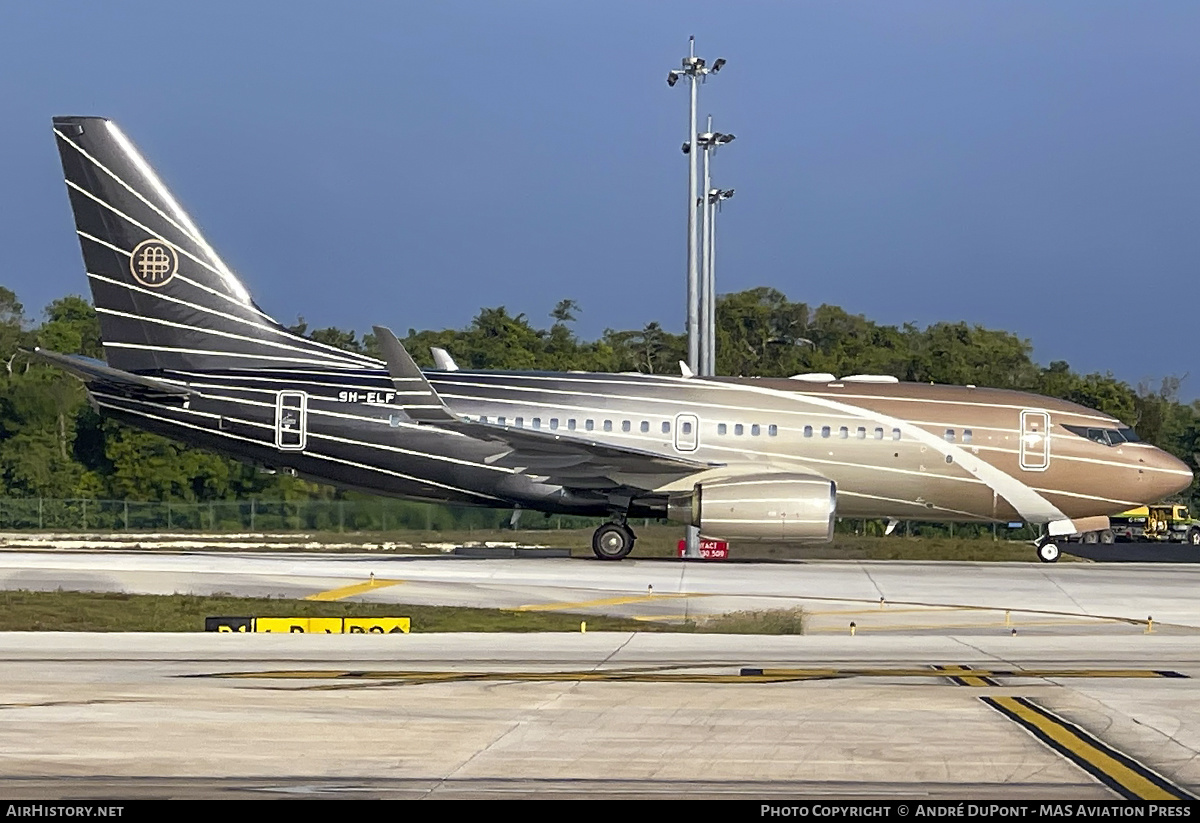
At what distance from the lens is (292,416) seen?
105 ft

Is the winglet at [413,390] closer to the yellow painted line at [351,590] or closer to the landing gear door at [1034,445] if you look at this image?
the yellow painted line at [351,590]

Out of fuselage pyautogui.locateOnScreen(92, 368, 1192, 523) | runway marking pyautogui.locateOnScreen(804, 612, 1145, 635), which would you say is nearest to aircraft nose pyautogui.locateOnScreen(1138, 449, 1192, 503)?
fuselage pyautogui.locateOnScreen(92, 368, 1192, 523)

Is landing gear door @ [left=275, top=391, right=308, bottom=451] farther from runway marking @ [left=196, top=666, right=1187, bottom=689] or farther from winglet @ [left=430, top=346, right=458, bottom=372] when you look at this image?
runway marking @ [left=196, top=666, right=1187, bottom=689]

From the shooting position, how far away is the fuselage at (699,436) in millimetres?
31688

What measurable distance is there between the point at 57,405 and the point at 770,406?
4084cm

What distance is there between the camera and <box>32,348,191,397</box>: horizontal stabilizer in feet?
104

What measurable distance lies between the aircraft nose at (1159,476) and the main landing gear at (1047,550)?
2.00 metres

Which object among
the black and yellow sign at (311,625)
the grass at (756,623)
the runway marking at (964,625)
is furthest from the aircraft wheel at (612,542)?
the black and yellow sign at (311,625)

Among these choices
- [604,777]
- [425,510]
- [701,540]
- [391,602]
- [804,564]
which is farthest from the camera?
[425,510]

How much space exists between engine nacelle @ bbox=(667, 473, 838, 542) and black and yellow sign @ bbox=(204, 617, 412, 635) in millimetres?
11228

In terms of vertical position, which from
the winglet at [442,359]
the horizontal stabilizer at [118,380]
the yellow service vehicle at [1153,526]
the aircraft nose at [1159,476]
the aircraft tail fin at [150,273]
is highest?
the aircraft tail fin at [150,273]

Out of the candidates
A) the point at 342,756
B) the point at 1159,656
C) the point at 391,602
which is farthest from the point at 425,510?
the point at 342,756
